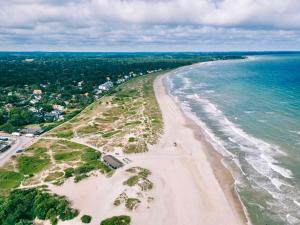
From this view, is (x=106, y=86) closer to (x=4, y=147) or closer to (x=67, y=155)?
(x=4, y=147)

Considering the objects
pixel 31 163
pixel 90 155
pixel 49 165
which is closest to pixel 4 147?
pixel 31 163

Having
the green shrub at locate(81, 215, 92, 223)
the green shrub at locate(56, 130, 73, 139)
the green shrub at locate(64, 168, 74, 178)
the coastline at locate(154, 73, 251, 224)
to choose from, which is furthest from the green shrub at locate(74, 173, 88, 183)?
the green shrub at locate(56, 130, 73, 139)

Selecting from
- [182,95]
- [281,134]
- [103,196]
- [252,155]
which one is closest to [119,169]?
[103,196]

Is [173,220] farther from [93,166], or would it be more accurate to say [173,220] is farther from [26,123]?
[26,123]

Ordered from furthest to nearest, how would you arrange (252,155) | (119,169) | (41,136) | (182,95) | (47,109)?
(182,95)
(47,109)
(41,136)
(252,155)
(119,169)

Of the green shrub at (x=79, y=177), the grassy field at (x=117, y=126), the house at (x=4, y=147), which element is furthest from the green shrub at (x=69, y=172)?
the house at (x=4, y=147)

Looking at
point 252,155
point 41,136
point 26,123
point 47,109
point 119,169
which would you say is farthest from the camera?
point 47,109
